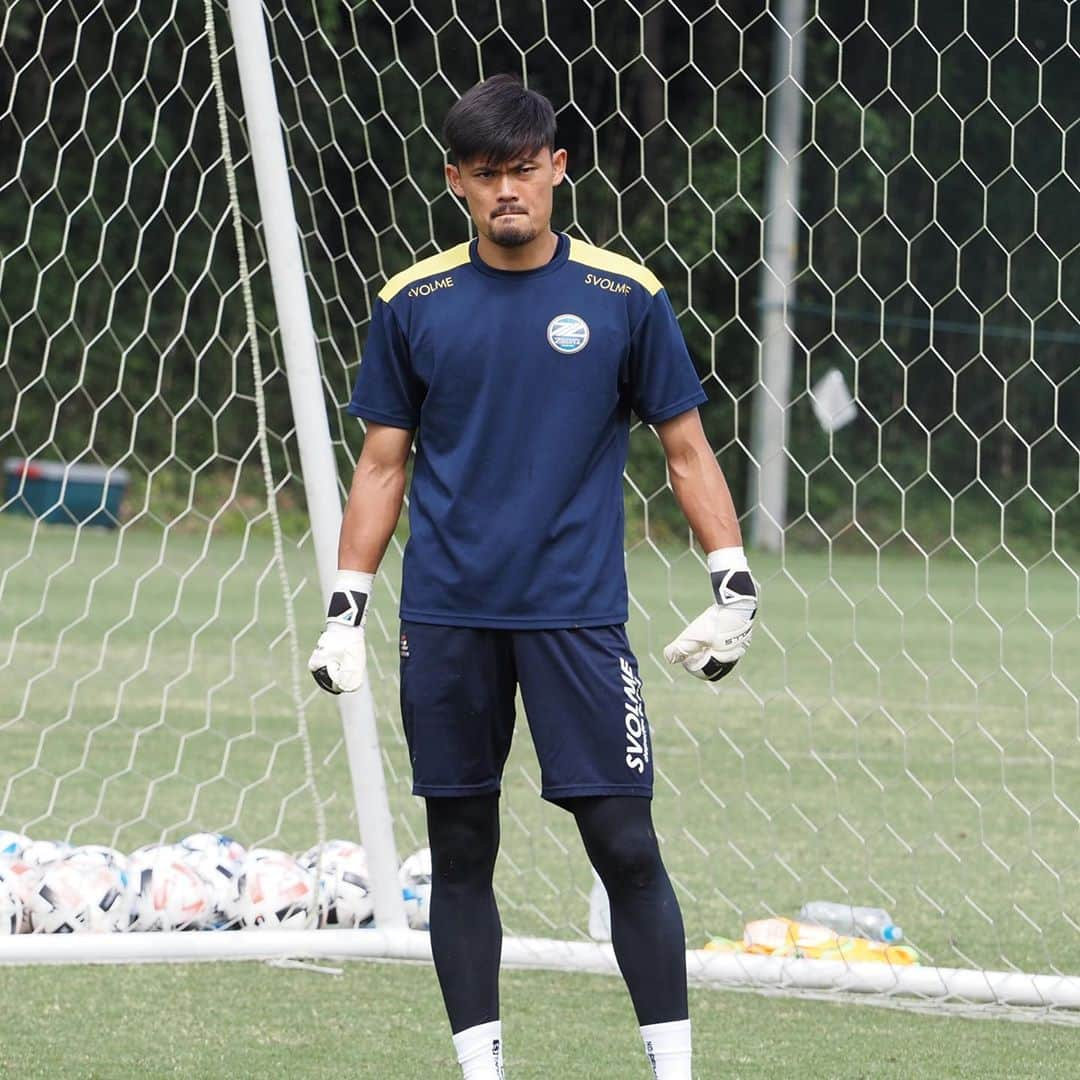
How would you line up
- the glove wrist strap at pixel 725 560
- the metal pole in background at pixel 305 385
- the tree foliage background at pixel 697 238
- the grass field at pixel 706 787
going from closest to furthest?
the glove wrist strap at pixel 725 560 → the grass field at pixel 706 787 → the metal pole in background at pixel 305 385 → the tree foliage background at pixel 697 238

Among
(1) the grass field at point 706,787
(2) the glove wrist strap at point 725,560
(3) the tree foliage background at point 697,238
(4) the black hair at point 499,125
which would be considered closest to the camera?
(4) the black hair at point 499,125

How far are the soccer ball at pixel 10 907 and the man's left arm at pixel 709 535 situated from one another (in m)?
1.94

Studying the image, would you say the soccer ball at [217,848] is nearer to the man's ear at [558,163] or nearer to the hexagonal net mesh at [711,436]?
the hexagonal net mesh at [711,436]

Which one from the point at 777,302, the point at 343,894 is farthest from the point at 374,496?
the point at 777,302

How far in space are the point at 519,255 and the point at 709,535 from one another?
1.69 feet

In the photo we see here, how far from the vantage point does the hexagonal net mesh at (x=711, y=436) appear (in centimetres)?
605

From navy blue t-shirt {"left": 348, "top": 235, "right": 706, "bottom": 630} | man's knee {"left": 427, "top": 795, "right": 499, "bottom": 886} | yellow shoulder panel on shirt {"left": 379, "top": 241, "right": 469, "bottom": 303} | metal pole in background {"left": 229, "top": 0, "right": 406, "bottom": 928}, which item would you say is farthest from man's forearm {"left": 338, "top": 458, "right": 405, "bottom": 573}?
metal pole in background {"left": 229, "top": 0, "right": 406, "bottom": 928}

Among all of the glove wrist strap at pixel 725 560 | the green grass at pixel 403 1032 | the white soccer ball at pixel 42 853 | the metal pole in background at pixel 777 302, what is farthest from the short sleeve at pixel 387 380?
the metal pole in background at pixel 777 302

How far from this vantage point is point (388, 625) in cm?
1013

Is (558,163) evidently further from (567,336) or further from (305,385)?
(305,385)

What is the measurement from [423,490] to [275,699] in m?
5.36

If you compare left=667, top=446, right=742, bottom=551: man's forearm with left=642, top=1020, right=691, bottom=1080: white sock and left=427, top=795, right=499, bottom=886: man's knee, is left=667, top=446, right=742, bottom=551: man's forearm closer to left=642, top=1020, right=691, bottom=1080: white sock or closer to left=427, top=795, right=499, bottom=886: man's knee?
left=427, top=795, right=499, bottom=886: man's knee

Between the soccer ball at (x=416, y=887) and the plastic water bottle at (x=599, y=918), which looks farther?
the soccer ball at (x=416, y=887)

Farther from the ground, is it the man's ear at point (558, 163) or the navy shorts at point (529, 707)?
the man's ear at point (558, 163)
